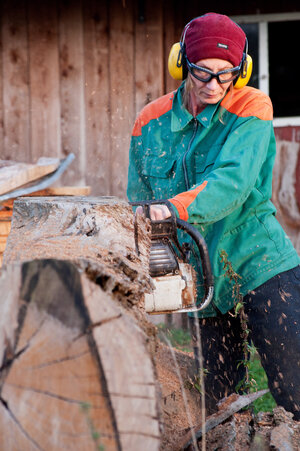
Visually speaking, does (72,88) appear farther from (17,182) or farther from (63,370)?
(63,370)

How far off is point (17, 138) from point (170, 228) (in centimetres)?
412

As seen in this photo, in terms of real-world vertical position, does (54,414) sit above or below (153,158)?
below

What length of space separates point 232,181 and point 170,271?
0.54m

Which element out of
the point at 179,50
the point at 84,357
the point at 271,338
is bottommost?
the point at 271,338

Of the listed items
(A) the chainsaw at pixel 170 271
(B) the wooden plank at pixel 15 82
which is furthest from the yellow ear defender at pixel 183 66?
(B) the wooden plank at pixel 15 82

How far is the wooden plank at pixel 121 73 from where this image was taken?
5.93m

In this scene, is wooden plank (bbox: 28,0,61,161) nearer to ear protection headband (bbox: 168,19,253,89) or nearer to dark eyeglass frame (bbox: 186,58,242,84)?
ear protection headband (bbox: 168,19,253,89)

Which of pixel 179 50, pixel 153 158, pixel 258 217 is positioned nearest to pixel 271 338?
pixel 258 217

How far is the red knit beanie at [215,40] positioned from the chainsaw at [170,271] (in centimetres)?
86

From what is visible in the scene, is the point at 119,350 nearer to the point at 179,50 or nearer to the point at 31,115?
the point at 179,50

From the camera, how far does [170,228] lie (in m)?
2.30

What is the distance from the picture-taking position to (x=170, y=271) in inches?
88.3

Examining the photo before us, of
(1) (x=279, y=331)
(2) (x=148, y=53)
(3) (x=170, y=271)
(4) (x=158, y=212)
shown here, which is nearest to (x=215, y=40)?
(4) (x=158, y=212)

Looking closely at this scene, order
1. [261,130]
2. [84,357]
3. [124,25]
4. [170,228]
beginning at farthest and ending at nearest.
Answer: [124,25] → [261,130] → [170,228] → [84,357]
